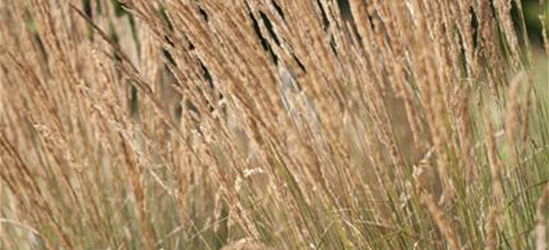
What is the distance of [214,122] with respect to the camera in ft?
6.07

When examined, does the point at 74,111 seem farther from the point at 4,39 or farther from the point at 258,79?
the point at 258,79

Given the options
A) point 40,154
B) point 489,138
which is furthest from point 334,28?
point 40,154

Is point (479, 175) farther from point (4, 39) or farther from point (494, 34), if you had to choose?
point (4, 39)

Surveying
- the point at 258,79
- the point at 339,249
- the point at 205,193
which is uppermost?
the point at 258,79

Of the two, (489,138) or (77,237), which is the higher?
(489,138)

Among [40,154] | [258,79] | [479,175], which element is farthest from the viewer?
[40,154]

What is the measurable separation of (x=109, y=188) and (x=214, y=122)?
1.19 m

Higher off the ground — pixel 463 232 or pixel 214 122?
pixel 214 122

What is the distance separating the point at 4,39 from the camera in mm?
2801

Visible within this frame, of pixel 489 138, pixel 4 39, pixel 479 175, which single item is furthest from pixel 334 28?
pixel 4 39

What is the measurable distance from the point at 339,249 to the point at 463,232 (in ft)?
0.72

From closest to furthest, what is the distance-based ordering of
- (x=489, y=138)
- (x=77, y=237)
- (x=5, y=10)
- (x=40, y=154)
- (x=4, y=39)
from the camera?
(x=489, y=138)
(x=77, y=237)
(x=4, y=39)
(x=40, y=154)
(x=5, y=10)

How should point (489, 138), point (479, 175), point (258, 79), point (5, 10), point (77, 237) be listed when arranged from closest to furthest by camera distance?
1. point (489, 138)
2. point (258, 79)
3. point (479, 175)
4. point (77, 237)
5. point (5, 10)

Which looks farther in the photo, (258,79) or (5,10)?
(5,10)
